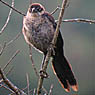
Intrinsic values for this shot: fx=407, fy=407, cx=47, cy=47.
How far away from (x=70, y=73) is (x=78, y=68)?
1944 centimetres

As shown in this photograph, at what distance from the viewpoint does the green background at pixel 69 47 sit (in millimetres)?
20500

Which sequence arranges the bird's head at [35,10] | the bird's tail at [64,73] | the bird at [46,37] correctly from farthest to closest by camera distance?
the bird's head at [35,10]
the bird at [46,37]
the bird's tail at [64,73]

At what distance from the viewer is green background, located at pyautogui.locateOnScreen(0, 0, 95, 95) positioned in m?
20.5

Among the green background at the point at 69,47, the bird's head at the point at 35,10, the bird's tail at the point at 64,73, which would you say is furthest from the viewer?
the green background at the point at 69,47

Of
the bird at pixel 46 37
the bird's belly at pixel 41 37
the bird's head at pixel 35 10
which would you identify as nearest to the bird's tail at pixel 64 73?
the bird at pixel 46 37

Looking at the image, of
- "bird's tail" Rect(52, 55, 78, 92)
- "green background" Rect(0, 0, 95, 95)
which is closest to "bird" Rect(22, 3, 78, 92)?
"bird's tail" Rect(52, 55, 78, 92)

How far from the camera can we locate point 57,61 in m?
6.58

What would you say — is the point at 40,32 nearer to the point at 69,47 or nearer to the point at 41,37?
the point at 41,37

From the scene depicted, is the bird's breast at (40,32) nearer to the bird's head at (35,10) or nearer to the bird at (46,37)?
the bird at (46,37)

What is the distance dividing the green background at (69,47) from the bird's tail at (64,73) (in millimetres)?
11887

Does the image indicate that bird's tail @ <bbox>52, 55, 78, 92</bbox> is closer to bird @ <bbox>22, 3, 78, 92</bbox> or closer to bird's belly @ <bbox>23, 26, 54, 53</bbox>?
bird @ <bbox>22, 3, 78, 92</bbox>

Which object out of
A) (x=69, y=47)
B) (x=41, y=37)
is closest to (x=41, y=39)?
(x=41, y=37)

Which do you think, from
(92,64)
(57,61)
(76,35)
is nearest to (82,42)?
(76,35)

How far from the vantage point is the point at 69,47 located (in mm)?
25938
